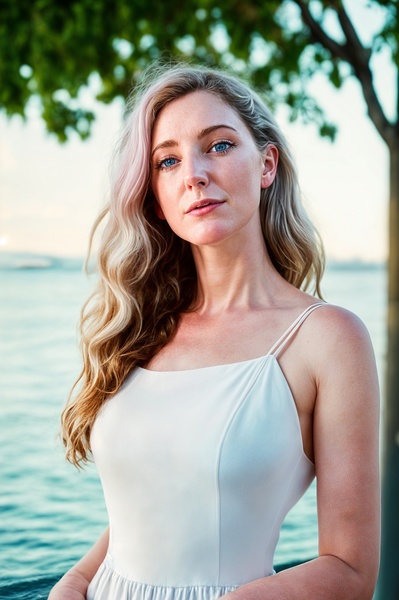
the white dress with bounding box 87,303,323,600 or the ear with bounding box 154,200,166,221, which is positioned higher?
the ear with bounding box 154,200,166,221

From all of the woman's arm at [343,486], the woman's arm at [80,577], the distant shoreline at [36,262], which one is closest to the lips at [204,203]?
the woman's arm at [343,486]

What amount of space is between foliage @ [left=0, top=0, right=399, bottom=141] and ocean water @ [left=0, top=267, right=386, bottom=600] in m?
0.96

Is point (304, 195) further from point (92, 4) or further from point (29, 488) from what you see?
point (29, 488)

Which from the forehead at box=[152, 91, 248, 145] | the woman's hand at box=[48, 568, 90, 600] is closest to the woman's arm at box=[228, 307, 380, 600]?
the woman's hand at box=[48, 568, 90, 600]

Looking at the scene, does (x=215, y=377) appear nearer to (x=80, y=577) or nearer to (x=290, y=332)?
(x=290, y=332)

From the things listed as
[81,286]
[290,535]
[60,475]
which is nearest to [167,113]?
[290,535]

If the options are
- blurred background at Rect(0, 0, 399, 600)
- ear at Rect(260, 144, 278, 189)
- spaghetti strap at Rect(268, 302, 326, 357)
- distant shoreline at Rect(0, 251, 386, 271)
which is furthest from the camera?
distant shoreline at Rect(0, 251, 386, 271)

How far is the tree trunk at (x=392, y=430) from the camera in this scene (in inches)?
109

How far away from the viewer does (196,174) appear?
61.8 inches

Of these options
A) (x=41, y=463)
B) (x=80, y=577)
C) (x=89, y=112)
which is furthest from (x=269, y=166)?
(x=89, y=112)

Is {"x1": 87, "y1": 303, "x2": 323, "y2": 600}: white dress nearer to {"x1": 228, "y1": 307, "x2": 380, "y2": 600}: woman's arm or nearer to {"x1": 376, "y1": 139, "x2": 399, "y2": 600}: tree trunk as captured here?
{"x1": 228, "y1": 307, "x2": 380, "y2": 600}: woman's arm

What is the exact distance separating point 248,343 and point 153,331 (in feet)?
0.94

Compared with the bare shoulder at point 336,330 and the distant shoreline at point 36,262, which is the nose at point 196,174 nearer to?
the bare shoulder at point 336,330

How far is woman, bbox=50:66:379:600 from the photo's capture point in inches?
53.9
